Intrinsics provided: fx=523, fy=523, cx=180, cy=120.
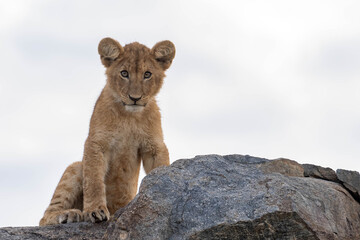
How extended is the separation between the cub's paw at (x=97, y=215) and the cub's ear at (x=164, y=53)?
264 centimetres

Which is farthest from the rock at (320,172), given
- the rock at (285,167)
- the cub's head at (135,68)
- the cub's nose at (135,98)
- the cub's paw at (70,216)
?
the cub's paw at (70,216)

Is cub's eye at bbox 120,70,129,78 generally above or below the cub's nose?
above

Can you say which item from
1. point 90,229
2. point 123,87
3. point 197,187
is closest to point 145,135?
point 123,87

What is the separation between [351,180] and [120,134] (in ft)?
11.7

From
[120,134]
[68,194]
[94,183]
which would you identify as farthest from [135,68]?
[68,194]

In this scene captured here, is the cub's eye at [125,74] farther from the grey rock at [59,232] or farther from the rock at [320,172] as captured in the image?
the rock at [320,172]

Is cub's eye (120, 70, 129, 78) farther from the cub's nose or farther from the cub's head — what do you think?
the cub's nose

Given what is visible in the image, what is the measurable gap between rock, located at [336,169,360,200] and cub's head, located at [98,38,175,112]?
3147mm

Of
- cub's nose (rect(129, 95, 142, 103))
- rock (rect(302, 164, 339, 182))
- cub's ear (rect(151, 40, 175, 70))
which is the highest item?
cub's ear (rect(151, 40, 175, 70))

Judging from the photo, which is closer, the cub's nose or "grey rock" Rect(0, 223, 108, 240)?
"grey rock" Rect(0, 223, 108, 240)

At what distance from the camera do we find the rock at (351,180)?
7.62 metres

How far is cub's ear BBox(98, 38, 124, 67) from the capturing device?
8.41m

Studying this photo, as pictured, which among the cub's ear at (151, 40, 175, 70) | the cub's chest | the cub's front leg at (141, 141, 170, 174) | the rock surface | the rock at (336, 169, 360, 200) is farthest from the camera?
the cub's ear at (151, 40, 175, 70)

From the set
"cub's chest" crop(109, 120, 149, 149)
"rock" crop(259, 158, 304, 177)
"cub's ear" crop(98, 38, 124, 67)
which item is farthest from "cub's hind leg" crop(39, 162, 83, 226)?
"rock" crop(259, 158, 304, 177)
